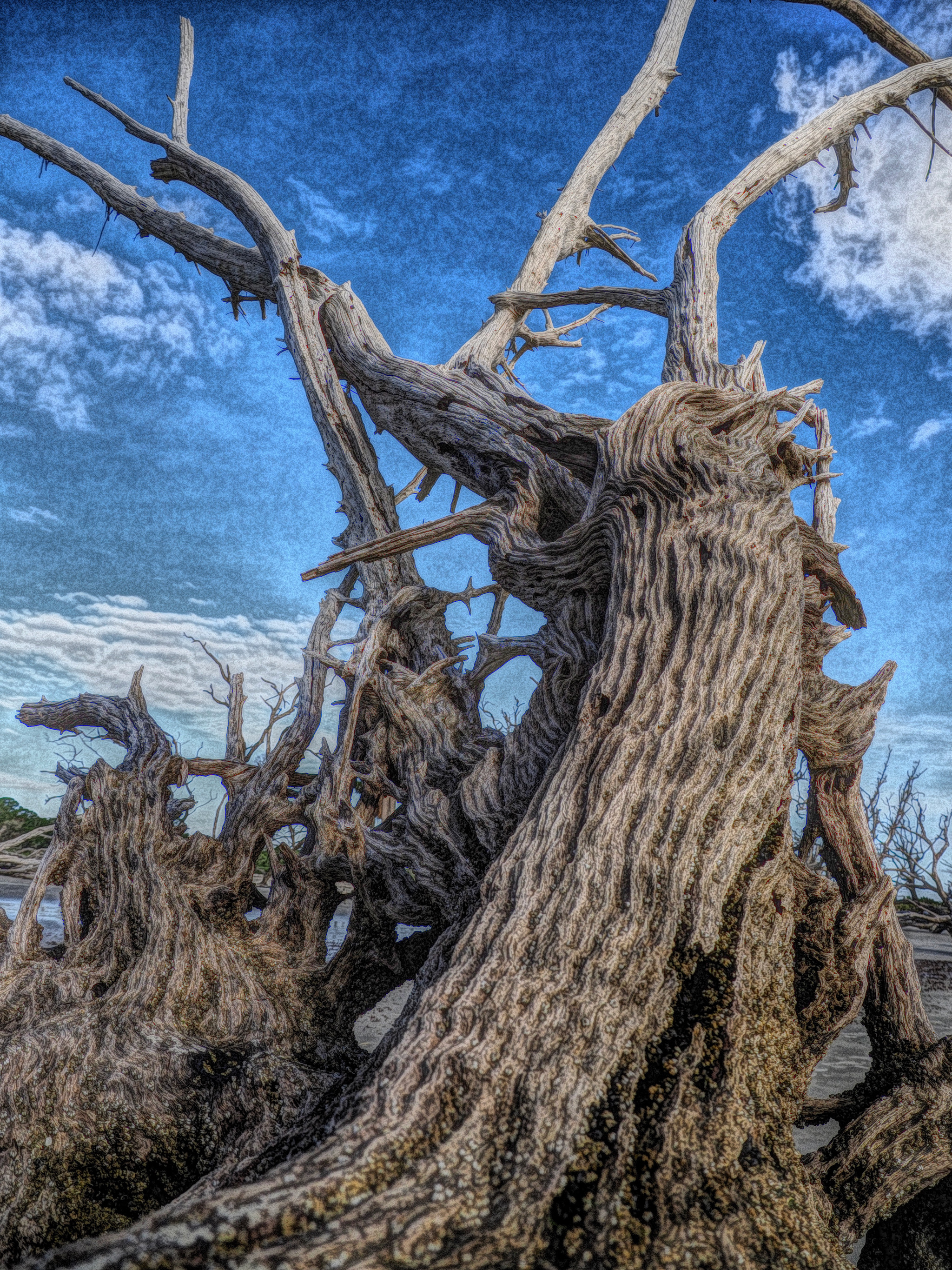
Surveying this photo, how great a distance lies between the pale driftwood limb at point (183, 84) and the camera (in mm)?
6621

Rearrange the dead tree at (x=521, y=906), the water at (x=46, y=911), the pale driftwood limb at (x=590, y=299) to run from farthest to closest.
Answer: the water at (x=46, y=911), the pale driftwood limb at (x=590, y=299), the dead tree at (x=521, y=906)

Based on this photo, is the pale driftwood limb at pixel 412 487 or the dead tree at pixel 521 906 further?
the pale driftwood limb at pixel 412 487

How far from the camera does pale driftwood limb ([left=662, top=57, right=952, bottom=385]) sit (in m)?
5.11

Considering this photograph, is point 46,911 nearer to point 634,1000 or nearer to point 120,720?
point 120,720

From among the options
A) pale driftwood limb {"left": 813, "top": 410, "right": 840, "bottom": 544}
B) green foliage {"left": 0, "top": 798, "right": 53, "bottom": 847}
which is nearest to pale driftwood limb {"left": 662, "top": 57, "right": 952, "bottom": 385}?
pale driftwood limb {"left": 813, "top": 410, "right": 840, "bottom": 544}

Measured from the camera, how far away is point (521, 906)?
2.58 metres

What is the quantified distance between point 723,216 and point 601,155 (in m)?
2.13

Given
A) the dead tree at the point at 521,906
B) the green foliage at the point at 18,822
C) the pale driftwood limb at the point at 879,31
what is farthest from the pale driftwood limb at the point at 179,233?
the green foliage at the point at 18,822

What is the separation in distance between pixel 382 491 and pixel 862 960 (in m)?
4.12

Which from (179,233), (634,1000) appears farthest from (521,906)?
(179,233)

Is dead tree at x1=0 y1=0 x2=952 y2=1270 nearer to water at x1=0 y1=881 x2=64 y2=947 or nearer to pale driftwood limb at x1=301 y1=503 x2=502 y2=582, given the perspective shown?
pale driftwood limb at x1=301 y1=503 x2=502 y2=582

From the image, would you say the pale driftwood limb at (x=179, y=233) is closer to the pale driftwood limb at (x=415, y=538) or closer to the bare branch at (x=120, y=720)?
the pale driftwood limb at (x=415, y=538)

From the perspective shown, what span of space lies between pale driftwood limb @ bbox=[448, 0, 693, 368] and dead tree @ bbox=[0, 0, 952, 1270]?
45.8 inches

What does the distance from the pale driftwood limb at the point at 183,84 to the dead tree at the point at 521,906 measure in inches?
53.4
